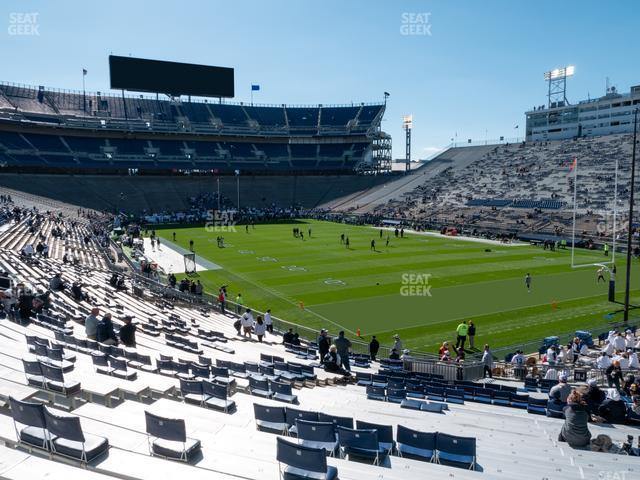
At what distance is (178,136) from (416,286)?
67079 millimetres

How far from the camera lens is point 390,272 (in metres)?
34.1

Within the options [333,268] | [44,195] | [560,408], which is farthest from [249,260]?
[44,195]

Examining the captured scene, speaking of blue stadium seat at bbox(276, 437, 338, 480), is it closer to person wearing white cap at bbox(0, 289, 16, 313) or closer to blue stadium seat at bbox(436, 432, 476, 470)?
blue stadium seat at bbox(436, 432, 476, 470)

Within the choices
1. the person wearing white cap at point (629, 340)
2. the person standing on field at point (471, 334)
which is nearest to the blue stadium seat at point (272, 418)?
the person standing on field at point (471, 334)

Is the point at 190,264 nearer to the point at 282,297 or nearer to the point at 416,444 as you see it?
the point at 282,297

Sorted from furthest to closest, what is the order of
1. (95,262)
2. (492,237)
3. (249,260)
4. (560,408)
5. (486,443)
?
(492,237) → (249,260) → (95,262) → (560,408) → (486,443)

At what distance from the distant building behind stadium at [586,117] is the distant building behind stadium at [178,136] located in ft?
89.2

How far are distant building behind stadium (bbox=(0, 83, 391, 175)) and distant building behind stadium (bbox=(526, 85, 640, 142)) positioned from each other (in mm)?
27184

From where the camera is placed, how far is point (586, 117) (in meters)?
82.4

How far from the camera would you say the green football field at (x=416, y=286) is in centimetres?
2280

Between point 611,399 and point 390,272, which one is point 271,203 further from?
point 611,399

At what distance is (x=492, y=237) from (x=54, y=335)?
46186mm

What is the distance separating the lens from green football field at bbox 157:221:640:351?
74.8 feet

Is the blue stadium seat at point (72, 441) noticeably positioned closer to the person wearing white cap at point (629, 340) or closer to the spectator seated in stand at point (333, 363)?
the spectator seated in stand at point (333, 363)
